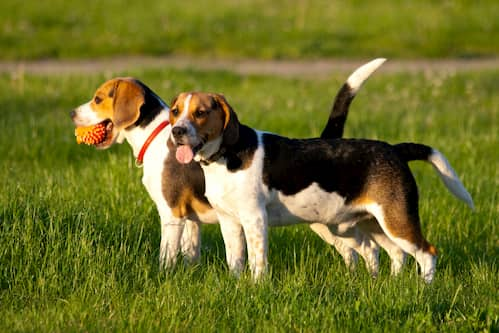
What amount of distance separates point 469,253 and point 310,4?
16267mm

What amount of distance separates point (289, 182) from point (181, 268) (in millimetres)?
908

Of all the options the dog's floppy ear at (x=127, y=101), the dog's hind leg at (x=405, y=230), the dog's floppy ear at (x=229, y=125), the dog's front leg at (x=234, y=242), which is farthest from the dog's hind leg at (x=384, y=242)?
the dog's floppy ear at (x=127, y=101)

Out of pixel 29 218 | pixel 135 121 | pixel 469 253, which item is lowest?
pixel 469 253

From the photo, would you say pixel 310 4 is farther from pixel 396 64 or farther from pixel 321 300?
pixel 321 300

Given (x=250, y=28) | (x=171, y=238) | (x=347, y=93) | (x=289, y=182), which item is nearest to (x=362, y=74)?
(x=347, y=93)

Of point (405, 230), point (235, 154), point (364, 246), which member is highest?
point (235, 154)

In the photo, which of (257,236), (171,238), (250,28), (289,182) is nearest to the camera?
(257,236)

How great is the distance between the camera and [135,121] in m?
6.98

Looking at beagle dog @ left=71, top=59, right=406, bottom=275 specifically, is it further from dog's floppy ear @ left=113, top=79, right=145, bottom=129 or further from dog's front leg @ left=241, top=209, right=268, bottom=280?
dog's front leg @ left=241, top=209, right=268, bottom=280

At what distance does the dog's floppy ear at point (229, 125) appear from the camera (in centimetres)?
629

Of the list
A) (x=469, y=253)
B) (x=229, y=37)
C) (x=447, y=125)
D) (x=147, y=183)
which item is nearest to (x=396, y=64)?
(x=229, y=37)

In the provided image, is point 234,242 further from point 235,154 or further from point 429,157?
point 429,157

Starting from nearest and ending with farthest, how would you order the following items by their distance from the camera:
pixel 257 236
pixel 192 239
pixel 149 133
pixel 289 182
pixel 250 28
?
pixel 257 236 < pixel 289 182 < pixel 149 133 < pixel 192 239 < pixel 250 28

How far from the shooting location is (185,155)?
612 centimetres
